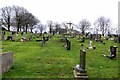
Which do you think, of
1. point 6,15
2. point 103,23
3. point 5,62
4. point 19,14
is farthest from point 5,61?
point 103,23

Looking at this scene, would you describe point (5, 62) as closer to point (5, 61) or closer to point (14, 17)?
point (5, 61)

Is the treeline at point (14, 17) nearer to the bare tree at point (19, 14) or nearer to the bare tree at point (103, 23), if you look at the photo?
the bare tree at point (19, 14)

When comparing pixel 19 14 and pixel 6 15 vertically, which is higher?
pixel 19 14

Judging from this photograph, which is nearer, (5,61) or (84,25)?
(5,61)

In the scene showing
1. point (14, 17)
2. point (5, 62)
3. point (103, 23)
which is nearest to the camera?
point (5, 62)

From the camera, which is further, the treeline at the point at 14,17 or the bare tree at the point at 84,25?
the bare tree at the point at 84,25

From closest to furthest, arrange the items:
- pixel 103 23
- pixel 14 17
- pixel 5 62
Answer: pixel 5 62 < pixel 14 17 < pixel 103 23

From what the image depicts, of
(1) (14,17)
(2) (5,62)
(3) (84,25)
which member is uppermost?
(1) (14,17)

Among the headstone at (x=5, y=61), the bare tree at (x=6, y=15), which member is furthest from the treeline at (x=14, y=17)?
the headstone at (x=5, y=61)

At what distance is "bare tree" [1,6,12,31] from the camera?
75419 mm

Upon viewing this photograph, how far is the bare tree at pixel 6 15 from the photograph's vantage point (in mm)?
75419

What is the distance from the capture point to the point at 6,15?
255 feet

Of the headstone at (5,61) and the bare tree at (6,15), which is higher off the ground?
the bare tree at (6,15)

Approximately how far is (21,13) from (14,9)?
3423mm
